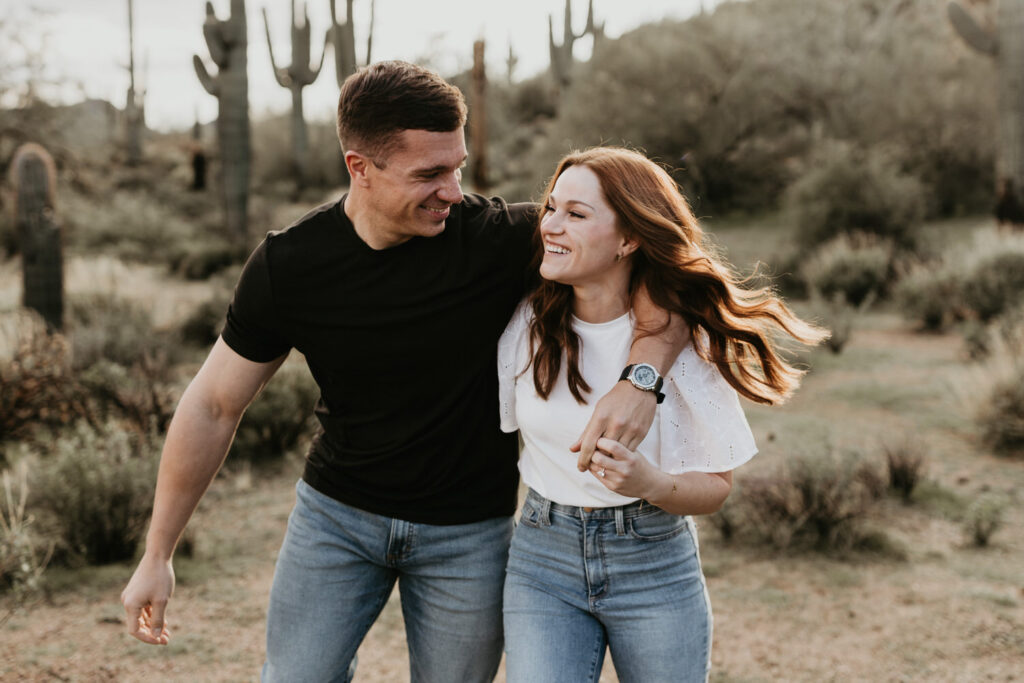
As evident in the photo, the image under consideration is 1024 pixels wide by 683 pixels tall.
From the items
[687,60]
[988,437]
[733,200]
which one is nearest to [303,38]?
[687,60]

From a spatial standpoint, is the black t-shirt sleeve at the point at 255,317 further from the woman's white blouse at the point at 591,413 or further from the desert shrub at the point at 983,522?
the desert shrub at the point at 983,522

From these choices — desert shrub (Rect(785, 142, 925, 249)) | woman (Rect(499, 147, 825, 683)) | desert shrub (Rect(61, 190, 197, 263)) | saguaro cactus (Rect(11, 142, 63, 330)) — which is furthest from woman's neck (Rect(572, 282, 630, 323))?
desert shrub (Rect(61, 190, 197, 263))

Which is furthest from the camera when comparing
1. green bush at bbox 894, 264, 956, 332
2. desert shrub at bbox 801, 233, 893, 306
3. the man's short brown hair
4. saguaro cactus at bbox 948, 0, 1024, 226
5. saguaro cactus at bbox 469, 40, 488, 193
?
saguaro cactus at bbox 948, 0, 1024, 226

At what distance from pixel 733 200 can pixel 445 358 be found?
65.7 ft

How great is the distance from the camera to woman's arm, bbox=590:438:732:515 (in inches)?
85.1

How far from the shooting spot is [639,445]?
2.45 m

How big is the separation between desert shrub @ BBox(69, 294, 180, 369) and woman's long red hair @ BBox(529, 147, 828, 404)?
6.28 m

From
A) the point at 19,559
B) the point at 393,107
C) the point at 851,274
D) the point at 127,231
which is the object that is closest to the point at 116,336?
the point at 19,559

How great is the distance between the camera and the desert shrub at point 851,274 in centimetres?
1352

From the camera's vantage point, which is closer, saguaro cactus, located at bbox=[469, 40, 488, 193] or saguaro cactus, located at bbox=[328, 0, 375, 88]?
saguaro cactus, located at bbox=[469, 40, 488, 193]

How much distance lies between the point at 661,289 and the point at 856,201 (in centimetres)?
1481

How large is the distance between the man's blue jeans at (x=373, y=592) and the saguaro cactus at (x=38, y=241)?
25.5 feet

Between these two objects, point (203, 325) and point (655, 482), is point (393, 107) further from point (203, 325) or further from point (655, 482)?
point (203, 325)

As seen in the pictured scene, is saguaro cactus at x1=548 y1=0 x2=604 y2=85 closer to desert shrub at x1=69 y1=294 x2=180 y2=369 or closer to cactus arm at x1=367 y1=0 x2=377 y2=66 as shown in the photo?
cactus arm at x1=367 y1=0 x2=377 y2=66
